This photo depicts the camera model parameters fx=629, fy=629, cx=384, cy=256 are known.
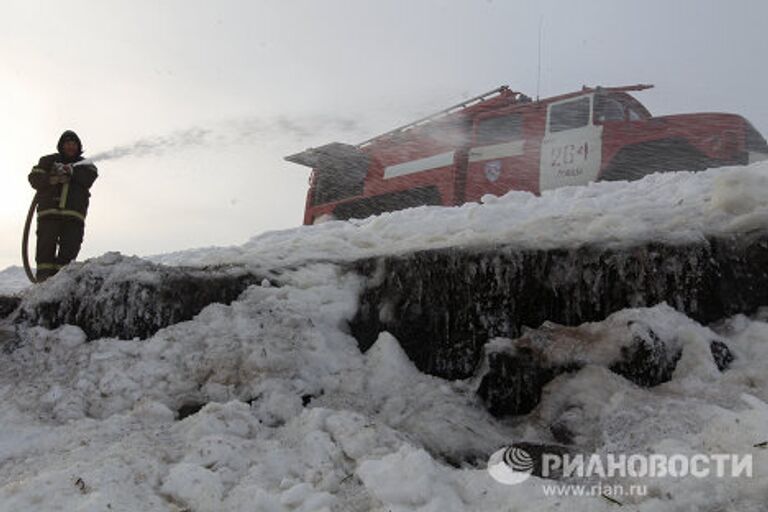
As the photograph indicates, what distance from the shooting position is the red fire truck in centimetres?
714

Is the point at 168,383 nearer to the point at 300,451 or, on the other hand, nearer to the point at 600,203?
the point at 300,451

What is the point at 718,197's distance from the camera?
4.14m

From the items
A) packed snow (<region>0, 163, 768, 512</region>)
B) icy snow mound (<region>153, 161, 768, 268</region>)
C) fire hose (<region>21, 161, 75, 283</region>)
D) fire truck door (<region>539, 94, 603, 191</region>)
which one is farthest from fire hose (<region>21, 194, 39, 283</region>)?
fire truck door (<region>539, 94, 603, 191</region>)

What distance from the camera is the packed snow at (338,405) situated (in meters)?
2.70

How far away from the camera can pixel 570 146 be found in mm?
7918

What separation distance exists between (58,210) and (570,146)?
6.00 meters

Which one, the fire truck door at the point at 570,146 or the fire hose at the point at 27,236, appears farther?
the fire truck door at the point at 570,146

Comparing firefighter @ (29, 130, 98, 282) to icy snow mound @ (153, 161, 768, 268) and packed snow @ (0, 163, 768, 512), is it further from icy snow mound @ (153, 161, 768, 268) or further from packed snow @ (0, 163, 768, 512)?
packed snow @ (0, 163, 768, 512)

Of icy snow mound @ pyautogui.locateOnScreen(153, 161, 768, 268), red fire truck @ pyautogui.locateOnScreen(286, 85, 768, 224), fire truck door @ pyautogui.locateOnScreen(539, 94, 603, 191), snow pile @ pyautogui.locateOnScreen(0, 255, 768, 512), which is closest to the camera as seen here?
snow pile @ pyautogui.locateOnScreen(0, 255, 768, 512)

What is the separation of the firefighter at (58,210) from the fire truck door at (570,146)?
544 cm

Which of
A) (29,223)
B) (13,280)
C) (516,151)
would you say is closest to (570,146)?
(516,151)

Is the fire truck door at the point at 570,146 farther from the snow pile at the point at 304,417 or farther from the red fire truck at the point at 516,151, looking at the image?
the snow pile at the point at 304,417

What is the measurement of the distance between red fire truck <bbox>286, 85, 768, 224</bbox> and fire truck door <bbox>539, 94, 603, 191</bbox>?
0.01 m

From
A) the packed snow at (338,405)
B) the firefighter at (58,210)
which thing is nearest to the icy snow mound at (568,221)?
the packed snow at (338,405)
